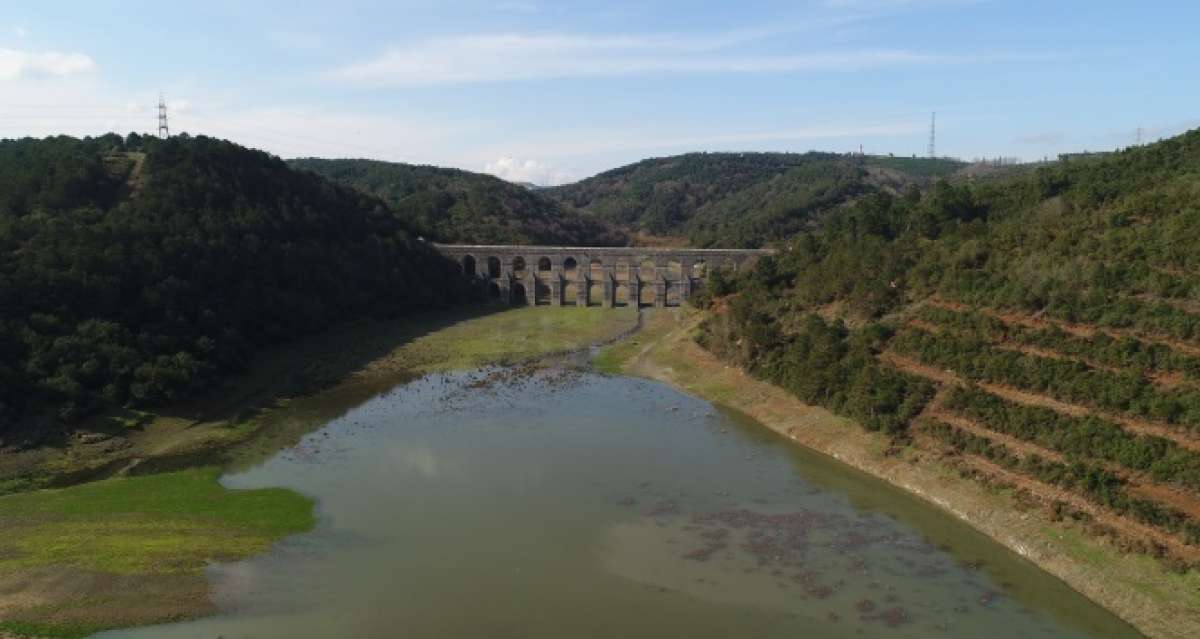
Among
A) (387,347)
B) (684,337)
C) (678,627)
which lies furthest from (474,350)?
(678,627)

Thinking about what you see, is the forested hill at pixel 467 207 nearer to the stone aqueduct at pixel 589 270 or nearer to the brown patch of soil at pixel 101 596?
the stone aqueduct at pixel 589 270

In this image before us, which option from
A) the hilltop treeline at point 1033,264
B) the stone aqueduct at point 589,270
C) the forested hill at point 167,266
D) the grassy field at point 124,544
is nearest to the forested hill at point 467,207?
the stone aqueduct at point 589,270

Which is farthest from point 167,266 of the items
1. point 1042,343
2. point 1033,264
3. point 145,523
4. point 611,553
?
point 1033,264

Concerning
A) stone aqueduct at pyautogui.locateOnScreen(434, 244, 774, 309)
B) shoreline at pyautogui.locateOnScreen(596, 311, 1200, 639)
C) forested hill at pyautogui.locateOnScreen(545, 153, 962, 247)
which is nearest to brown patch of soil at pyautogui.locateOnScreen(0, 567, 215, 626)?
shoreline at pyautogui.locateOnScreen(596, 311, 1200, 639)

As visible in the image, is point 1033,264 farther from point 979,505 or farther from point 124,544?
point 124,544

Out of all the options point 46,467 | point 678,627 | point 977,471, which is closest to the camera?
point 678,627

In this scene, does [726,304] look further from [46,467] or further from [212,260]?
[46,467]
